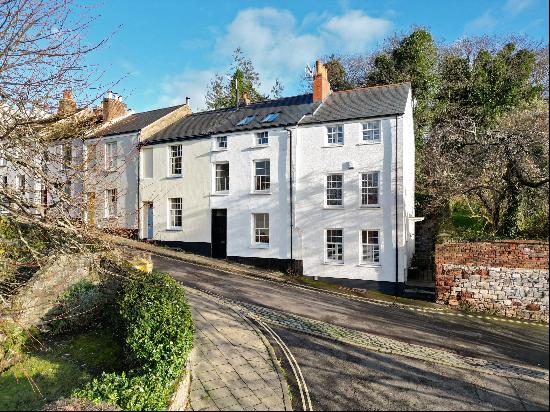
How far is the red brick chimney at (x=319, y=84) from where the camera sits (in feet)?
70.2

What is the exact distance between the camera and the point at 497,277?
3.56m

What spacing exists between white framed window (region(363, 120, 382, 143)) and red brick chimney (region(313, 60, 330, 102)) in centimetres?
471

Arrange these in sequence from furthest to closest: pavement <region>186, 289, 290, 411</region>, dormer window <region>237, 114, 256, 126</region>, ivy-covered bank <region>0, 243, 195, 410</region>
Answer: dormer window <region>237, 114, 256, 126</region> → ivy-covered bank <region>0, 243, 195, 410</region> → pavement <region>186, 289, 290, 411</region>

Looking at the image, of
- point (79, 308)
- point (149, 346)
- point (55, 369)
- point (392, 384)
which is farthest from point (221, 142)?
point (392, 384)

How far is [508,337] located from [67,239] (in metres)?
8.96

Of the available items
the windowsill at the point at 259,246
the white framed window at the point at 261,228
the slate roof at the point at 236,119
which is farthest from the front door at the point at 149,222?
the windowsill at the point at 259,246

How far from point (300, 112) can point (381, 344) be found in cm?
1576

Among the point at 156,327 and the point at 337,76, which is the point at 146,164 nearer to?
the point at 337,76

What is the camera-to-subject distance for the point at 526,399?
2850mm

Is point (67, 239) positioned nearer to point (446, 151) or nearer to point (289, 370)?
point (289, 370)

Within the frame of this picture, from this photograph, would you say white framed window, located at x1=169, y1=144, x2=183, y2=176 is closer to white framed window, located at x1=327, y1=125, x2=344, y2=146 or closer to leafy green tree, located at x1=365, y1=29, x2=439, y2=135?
white framed window, located at x1=327, y1=125, x2=344, y2=146

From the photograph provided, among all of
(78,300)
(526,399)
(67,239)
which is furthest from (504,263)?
(78,300)

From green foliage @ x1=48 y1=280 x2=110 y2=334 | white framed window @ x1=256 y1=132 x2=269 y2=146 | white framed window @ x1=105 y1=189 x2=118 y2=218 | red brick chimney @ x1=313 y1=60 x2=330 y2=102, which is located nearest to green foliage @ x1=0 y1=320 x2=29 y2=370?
green foliage @ x1=48 y1=280 x2=110 y2=334

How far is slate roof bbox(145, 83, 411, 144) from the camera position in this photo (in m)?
17.3
